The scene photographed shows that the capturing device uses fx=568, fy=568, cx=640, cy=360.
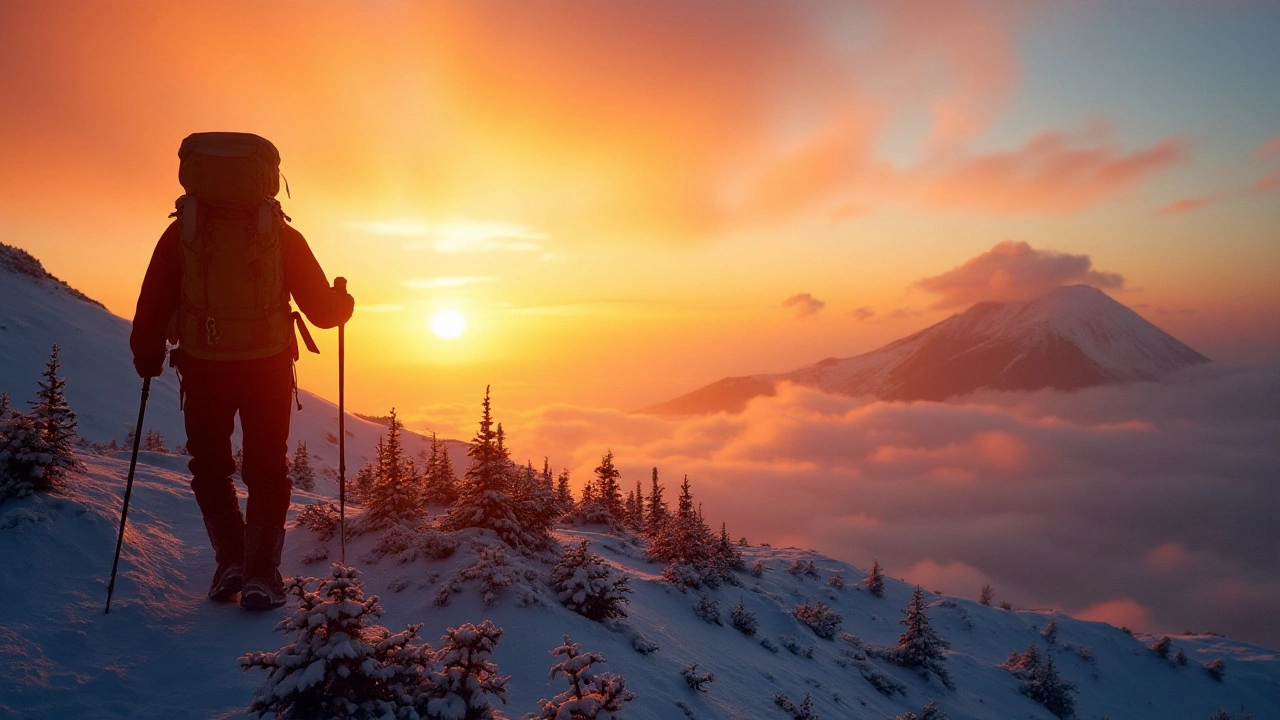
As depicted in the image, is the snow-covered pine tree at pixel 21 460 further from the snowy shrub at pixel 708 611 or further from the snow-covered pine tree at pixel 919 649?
the snow-covered pine tree at pixel 919 649

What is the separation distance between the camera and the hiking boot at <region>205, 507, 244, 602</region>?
6816mm

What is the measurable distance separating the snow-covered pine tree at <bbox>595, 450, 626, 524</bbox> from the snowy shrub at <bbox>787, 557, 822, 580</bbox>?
10887 mm

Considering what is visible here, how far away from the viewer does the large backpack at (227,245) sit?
20.3 ft

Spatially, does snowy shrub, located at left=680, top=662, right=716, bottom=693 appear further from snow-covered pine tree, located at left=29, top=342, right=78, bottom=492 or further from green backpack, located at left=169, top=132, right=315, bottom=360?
snow-covered pine tree, located at left=29, top=342, right=78, bottom=492

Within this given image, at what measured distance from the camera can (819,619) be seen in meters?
20.4

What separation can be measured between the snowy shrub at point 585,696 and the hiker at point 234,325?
13.3 ft

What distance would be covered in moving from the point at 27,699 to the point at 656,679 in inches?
260

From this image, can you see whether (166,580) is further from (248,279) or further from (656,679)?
(656,679)

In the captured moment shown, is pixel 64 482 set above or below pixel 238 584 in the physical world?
above

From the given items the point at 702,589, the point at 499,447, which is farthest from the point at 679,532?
the point at 499,447

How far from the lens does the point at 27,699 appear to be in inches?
184

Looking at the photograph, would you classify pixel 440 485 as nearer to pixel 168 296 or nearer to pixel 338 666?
pixel 168 296

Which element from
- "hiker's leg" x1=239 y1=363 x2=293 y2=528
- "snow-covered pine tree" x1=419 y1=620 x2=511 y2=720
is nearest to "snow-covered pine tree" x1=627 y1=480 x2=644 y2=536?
"hiker's leg" x1=239 y1=363 x2=293 y2=528

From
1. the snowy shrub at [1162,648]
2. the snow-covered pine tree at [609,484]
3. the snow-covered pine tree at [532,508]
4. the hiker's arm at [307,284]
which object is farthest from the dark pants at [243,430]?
the snowy shrub at [1162,648]
